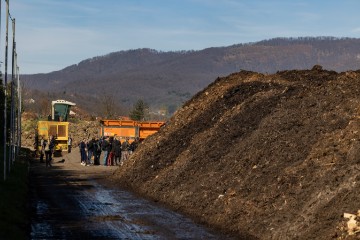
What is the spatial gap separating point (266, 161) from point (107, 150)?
28.7 metres

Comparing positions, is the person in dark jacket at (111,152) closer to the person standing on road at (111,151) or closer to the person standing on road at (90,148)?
the person standing on road at (111,151)

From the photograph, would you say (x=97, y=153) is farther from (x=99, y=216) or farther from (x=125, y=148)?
(x=99, y=216)

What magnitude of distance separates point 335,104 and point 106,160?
92.0 ft

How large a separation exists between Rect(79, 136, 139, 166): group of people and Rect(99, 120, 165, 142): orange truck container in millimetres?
1551

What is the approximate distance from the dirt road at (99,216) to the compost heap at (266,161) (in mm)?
903

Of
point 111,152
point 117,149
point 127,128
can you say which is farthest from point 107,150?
point 127,128

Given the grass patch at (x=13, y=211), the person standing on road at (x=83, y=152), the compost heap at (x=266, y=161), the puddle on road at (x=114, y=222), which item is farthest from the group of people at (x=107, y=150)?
the puddle on road at (x=114, y=222)

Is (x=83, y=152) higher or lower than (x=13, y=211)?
lower

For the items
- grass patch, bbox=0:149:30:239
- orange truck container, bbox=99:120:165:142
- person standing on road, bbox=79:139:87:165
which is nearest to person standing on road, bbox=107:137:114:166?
person standing on road, bbox=79:139:87:165

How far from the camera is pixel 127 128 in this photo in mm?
53344

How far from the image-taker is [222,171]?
23.4m

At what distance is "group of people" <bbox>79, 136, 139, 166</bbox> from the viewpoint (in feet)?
161

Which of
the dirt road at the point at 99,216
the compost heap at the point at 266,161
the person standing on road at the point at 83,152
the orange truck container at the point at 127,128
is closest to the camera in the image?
the compost heap at the point at 266,161

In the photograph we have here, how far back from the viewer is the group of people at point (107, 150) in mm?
48969
